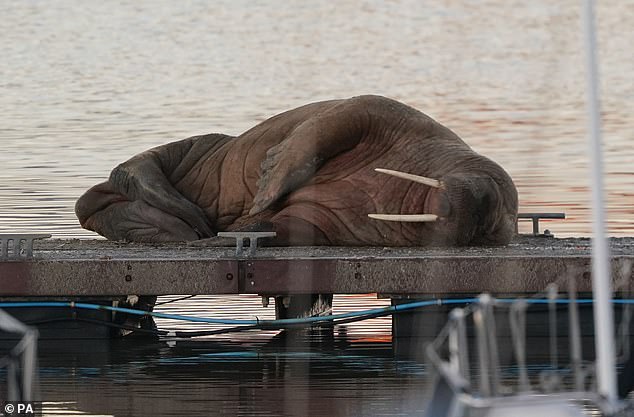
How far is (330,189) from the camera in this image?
1240cm

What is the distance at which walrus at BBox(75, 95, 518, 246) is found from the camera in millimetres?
11641

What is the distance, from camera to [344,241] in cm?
1216

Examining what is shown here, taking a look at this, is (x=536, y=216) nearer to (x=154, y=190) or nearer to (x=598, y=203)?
(x=154, y=190)

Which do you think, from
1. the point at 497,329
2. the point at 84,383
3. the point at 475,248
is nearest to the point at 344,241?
the point at 475,248

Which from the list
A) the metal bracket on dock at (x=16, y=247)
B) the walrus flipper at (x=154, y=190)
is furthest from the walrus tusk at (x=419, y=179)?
the metal bracket on dock at (x=16, y=247)

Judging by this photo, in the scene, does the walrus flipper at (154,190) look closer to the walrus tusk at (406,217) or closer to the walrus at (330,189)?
the walrus at (330,189)

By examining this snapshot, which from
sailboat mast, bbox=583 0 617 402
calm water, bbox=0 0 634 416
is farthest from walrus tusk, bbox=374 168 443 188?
sailboat mast, bbox=583 0 617 402

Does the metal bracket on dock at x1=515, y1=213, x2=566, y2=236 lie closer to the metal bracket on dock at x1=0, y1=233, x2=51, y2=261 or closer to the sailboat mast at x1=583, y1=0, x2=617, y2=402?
the metal bracket on dock at x1=0, y1=233, x2=51, y2=261

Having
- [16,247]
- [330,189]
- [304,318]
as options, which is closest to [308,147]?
[330,189]

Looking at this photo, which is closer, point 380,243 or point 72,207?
point 380,243

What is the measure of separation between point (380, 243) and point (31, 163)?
9.43 meters

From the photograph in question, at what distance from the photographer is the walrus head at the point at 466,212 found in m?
11.4

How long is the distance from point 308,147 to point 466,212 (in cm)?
136

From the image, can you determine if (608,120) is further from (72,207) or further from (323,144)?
(323,144)
